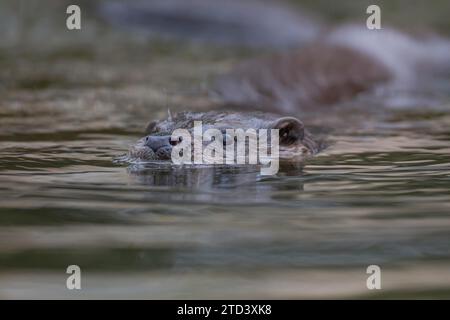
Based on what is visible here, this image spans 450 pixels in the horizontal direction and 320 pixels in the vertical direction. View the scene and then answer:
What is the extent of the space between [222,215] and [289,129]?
1690mm

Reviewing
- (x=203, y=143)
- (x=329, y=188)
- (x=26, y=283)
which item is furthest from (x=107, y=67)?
→ (x=26, y=283)

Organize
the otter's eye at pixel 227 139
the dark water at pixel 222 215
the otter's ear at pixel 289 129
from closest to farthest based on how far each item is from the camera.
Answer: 1. the dark water at pixel 222 215
2. the otter's eye at pixel 227 139
3. the otter's ear at pixel 289 129

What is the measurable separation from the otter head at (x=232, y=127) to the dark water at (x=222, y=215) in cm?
13

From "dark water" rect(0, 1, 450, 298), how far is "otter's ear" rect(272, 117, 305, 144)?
169 millimetres

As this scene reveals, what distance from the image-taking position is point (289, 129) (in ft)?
16.8

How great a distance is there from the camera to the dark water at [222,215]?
272 cm

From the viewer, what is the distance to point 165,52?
9.64 metres

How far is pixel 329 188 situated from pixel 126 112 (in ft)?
9.82

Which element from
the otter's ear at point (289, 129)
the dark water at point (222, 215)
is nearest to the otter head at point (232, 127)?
the otter's ear at point (289, 129)

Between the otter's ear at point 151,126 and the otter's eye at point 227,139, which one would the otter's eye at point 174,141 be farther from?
the otter's ear at point 151,126

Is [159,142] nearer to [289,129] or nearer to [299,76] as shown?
[289,129]

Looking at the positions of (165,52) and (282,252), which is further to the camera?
(165,52)

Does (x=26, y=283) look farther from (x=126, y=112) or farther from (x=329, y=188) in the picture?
(x=126, y=112)

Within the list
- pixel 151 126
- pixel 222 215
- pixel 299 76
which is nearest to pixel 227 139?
pixel 151 126
